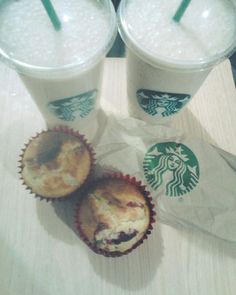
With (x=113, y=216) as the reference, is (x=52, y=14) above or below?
above

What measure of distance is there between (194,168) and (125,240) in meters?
0.27

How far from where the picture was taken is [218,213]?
28.5 inches

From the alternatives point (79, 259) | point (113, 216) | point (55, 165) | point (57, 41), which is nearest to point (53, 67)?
point (57, 41)

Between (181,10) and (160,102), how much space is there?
20cm

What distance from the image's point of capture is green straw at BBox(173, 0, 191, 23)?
569 millimetres

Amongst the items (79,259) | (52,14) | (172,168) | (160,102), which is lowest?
(79,259)

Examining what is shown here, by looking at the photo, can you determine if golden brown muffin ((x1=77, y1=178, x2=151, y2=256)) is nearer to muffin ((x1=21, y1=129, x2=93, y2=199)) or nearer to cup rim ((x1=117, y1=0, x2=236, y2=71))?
muffin ((x1=21, y1=129, x2=93, y2=199))

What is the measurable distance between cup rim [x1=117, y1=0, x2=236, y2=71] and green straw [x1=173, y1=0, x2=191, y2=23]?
0.08 metres

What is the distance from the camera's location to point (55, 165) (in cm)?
63

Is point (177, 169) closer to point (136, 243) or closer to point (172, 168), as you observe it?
point (172, 168)

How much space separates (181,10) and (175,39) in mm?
50

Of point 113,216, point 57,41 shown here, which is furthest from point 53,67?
point 113,216

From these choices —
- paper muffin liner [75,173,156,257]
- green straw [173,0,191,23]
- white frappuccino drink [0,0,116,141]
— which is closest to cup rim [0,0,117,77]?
white frappuccino drink [0,0,116,141]

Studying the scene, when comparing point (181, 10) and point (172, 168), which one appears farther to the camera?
point (172, 168)
